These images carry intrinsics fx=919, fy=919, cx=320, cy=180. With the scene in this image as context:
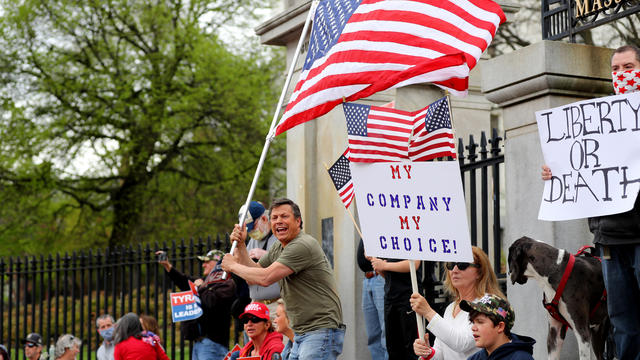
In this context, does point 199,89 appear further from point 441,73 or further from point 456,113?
point 441,73

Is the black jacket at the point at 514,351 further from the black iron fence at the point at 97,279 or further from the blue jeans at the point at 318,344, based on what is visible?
the black iron fence at the point at 97,279

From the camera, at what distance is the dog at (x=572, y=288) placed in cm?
581

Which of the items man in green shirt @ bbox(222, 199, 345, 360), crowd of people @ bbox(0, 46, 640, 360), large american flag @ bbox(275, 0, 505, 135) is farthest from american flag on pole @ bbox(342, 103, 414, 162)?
man in green shirt @ bbox(222, 199, 345, 360)

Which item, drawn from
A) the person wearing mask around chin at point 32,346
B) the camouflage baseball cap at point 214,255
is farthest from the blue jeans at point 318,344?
the person wearing mask around chin at point 32,346

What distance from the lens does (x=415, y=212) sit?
5832mm

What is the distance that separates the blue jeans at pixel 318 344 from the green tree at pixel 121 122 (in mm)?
18829

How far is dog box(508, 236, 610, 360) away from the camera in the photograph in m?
5.81

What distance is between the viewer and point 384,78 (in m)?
6.63

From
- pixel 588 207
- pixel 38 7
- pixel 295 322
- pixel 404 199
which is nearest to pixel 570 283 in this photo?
pixel 588 207

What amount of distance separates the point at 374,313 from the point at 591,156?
333 centimetres

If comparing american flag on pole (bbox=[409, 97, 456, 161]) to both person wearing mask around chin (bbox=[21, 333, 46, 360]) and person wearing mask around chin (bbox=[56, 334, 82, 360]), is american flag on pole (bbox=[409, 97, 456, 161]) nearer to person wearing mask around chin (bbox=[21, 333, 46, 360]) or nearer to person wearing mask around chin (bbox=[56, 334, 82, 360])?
person wearing mask around chin (bbox=[56, 334, 82, 360])

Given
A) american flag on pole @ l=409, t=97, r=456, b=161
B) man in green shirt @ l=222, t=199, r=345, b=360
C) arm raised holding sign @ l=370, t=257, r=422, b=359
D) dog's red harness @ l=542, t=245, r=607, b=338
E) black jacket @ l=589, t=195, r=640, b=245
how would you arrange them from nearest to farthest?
black jacket @ l=589, t=195, r=640, b=245 < dog's red harness @ l=542, t=245, r=607, b=338 < american flag on pole @ l=409, t=97, r=456, b=161 < man in green shirt @ l=222, t=199, r=345, b=360 < arm raised holding sign @ l=370, t=257, r=422, b=359

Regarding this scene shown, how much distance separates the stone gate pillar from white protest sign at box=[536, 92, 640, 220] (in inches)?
25.7

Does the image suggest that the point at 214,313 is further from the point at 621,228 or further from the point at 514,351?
the point at 621,228
